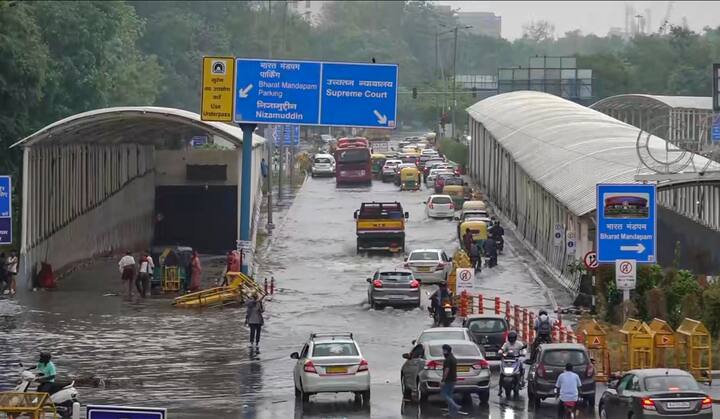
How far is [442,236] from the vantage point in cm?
6812

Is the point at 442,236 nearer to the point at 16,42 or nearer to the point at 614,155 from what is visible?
the point at 614,155

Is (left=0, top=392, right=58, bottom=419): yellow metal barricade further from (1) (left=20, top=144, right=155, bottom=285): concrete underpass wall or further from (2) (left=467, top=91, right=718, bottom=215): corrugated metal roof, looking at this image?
(2) (left=467, top=91, right=718, bottom=215): corrugated metal roof

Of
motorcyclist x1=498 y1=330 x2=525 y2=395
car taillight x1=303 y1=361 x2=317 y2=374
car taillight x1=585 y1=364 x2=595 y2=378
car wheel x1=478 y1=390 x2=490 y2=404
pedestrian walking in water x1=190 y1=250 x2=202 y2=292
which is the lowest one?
car wheel x1=478 y1=390 x2=490 y2=404

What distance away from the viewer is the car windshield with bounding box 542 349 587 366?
29.1m

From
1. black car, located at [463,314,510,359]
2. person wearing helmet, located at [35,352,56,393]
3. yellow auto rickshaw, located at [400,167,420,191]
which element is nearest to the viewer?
person wearing helmet, located at [35,352,56,393]

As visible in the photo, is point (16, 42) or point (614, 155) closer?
point (614, 155)

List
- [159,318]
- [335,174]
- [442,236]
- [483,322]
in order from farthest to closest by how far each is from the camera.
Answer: [335,174]
[442,236]
[159,318]
[483,322]

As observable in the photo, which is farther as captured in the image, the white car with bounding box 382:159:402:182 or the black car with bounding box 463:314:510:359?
the white car with bounding box 382:159:402:182

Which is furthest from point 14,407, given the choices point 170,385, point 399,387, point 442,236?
point 442,236

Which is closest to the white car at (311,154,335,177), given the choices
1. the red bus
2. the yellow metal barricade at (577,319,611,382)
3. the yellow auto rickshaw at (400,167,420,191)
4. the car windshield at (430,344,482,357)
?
the red bus

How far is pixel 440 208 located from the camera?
247 feet

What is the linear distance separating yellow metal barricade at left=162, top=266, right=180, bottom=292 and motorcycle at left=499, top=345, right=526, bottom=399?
870 inches

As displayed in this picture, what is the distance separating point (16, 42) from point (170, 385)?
133 feet

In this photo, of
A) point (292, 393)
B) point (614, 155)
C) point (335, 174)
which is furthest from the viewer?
point (335, 174)
